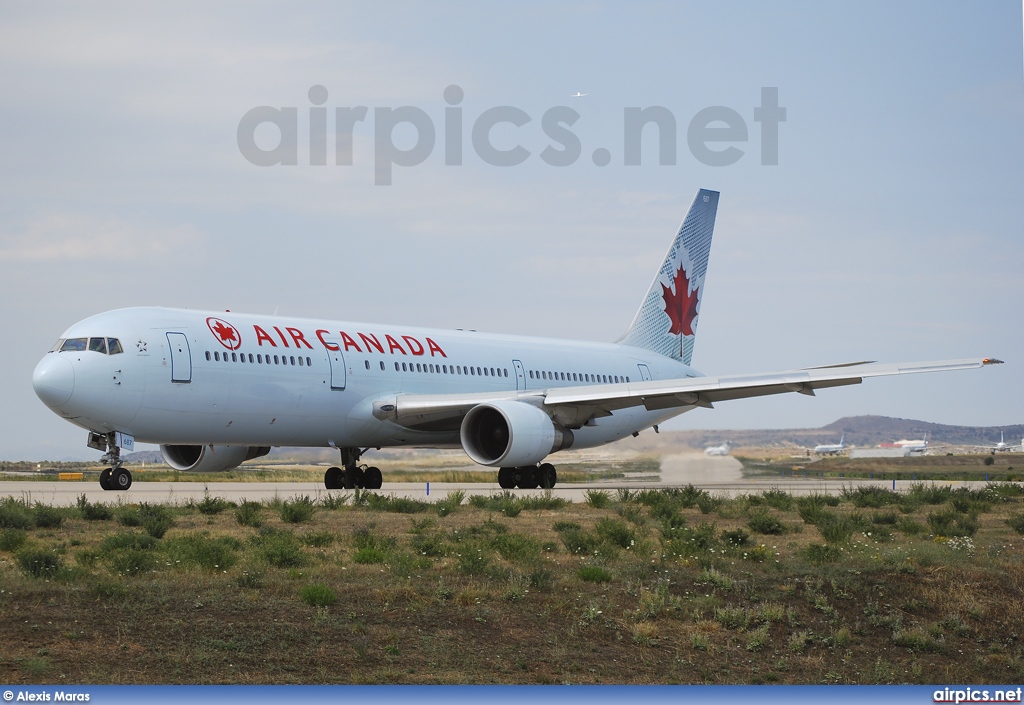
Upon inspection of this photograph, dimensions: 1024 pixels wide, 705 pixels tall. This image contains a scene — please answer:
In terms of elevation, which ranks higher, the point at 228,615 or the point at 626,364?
the point at 626,364

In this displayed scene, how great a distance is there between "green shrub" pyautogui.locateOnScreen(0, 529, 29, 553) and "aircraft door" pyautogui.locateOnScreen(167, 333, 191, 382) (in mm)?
8498

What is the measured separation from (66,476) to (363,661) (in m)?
36.9

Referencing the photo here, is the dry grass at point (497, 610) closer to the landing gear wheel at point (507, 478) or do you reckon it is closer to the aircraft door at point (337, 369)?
the aircraft door at point (337, 369)

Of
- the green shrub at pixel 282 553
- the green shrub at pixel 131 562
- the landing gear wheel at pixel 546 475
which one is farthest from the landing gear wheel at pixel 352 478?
the green shrub at pixel 131 562

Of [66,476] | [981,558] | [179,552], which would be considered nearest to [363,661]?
[179,552]

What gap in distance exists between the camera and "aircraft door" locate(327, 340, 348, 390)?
27.8 m

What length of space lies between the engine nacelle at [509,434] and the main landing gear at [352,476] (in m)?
4.02

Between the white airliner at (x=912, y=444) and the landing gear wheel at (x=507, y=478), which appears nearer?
the landing gear wheel at (x=507, y=478)

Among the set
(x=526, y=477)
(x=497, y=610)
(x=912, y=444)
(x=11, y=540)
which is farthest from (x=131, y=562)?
(x=912, y=444)

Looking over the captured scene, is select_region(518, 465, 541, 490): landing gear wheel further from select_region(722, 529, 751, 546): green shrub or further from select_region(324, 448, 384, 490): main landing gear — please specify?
select_region(722, 529, 751, 546): green shrub

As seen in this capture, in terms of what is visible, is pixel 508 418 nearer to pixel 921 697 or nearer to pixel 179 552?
pixel 179 552

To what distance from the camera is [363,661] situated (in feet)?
36.2

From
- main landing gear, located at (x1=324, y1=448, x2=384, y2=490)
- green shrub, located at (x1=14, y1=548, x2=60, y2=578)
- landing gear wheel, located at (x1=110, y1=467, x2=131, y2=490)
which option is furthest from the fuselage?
green shrub, located at (x1=14, y1=548, x2=60, y2=578)

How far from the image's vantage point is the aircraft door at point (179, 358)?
2417cm
